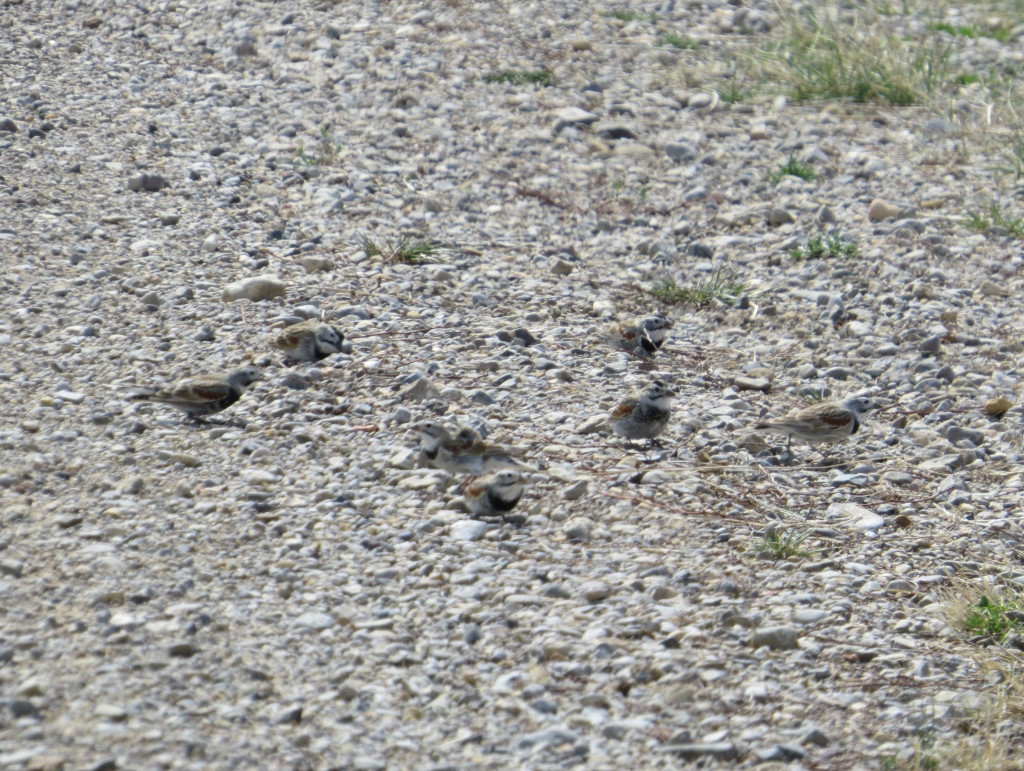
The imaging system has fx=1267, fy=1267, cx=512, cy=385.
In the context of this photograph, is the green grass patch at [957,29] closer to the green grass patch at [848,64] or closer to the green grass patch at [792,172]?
the green grass patch at [848,64]

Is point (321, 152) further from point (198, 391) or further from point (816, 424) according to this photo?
point (816, 424)

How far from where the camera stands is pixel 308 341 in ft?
23.7

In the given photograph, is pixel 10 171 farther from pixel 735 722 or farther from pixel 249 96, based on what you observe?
pixel 735 722

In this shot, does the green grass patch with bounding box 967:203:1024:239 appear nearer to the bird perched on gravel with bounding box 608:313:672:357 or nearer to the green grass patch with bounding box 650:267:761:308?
the green grass patch with bounding box 650:267:761:308

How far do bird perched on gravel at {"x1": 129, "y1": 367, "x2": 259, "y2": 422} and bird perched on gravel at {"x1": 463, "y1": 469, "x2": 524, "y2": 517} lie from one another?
1.55 metres

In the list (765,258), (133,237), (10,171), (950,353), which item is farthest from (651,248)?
(10,171)

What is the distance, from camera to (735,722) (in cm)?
454

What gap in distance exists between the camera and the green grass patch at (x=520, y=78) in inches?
469

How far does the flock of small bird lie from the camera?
19.1 ft

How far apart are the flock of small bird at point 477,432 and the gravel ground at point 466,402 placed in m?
0.13

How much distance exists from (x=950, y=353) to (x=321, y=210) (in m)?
4.52

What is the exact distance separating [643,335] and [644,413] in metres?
1.25

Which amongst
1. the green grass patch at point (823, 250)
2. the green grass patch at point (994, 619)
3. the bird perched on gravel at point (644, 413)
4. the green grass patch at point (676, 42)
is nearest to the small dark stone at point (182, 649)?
the bird perched on gravel at point (644, 413)

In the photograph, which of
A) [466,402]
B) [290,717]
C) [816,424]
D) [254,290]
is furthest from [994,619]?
[254,290]
